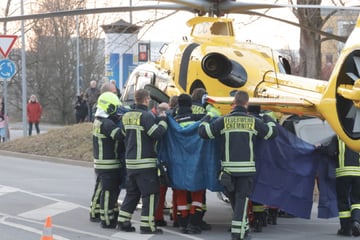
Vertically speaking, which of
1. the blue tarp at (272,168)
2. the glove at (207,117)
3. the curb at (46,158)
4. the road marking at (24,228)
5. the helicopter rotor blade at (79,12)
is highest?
the helicopter rotor blade at (79,12)

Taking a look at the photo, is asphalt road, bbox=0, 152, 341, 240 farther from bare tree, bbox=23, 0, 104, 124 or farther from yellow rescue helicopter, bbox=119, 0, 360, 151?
bare tree, bbox=23, 0, 104, 124

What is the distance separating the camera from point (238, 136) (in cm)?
995

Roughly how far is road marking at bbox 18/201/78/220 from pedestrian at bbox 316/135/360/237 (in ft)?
14.9

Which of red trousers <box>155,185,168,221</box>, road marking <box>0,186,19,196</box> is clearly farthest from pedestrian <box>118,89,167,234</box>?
road marking <box>0,186,19,196</box>

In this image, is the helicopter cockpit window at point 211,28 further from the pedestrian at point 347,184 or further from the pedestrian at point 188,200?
the pedestrian at point 347,184

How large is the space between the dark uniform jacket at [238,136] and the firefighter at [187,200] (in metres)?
0.93

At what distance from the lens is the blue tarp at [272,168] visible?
1062cm

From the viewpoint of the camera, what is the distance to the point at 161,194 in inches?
443

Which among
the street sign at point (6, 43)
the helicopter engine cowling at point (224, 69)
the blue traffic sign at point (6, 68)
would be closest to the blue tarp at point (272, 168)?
the helicopter engine cowling at point (224, 69)

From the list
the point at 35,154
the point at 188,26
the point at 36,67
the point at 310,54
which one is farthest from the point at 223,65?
the point at 36,67

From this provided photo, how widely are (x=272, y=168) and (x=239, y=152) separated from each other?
97 centimetres

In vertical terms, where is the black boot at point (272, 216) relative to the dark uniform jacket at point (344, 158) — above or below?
below

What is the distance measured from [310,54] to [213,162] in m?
11.3

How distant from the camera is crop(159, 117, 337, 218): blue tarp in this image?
10617 millimetres
